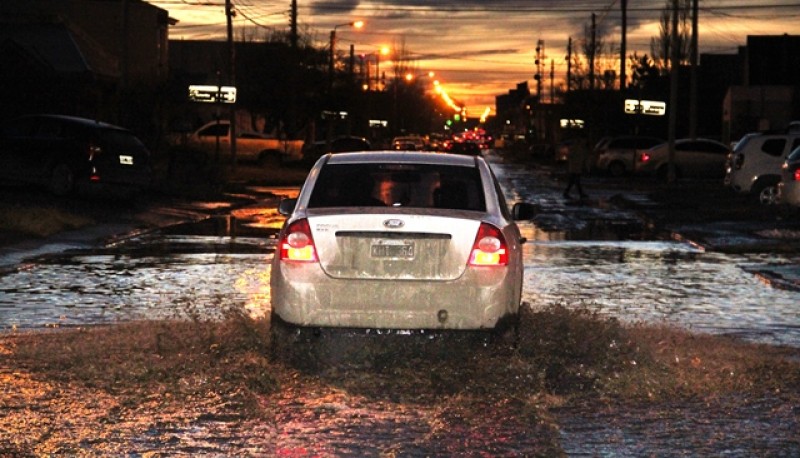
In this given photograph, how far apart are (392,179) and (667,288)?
5.93m

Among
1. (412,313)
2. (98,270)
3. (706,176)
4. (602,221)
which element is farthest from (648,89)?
(412,313)

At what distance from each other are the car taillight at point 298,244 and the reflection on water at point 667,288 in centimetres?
424

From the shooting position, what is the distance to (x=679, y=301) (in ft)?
46.0

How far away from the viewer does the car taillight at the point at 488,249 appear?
30.0ft

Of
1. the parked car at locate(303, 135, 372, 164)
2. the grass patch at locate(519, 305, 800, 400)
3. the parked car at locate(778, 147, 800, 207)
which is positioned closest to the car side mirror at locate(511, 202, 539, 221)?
the grass patch at locate(519, 305, 800, 400)

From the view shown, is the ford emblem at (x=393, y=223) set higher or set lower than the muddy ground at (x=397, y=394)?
higher

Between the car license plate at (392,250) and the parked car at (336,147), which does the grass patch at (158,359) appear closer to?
the car license plate at (392,250)

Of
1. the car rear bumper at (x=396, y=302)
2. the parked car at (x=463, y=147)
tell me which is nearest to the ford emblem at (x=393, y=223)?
the car rear bumper at (x=396, y=302)

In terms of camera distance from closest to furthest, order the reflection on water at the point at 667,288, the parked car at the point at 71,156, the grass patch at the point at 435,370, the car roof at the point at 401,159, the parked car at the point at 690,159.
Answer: the grass patch at the point at 435,370, the car roof at the point at 401,159, the reflection on water at the point at 667,288, the parked car at the point at 71,156, the parked car at the point at 690,159

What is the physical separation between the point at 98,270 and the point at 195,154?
75.8 feet

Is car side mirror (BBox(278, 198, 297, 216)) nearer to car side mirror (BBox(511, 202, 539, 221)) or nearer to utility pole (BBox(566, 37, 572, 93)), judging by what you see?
car side mirror (BBox(511, 202, 539, 221))

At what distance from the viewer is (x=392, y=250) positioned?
A: 9.13 m

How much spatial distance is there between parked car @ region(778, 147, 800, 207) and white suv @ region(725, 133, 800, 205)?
6.08 metres

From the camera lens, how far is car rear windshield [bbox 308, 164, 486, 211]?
32.0 ft
